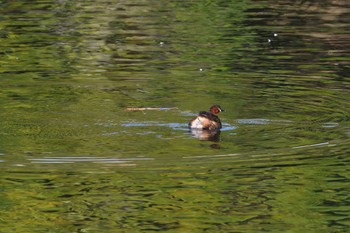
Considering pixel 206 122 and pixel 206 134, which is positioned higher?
pixel 206 122

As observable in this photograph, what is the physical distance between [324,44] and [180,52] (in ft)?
8.36

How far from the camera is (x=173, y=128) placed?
13.4m

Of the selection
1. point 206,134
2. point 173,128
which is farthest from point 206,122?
point 173,128

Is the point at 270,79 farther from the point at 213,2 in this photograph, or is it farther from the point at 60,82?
the point at 213,2

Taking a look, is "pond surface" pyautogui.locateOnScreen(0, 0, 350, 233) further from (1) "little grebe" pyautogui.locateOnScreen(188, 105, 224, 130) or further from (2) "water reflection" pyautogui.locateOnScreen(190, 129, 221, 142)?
(1) "little grebe" pyautogui.locateOnScreen(188, 105, 224, 130)

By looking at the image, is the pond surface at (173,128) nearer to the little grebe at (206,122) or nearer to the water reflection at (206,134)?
the water reflection at (206,134)

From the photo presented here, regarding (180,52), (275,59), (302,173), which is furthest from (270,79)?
(302,173)

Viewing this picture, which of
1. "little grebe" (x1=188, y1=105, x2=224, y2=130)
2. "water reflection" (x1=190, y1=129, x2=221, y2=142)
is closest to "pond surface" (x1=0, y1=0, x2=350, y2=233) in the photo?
"water reflection" (x1=190, y1=129, x2=221, y2=142)

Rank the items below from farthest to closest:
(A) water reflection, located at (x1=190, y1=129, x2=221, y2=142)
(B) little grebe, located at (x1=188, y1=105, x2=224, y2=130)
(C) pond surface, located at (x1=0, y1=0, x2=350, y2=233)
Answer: (B) little grebe, located at (x1=188, y1=105, x2=224, y2=130)
(A) water reflection, located at (x1=190, y1=129, x2=221, y2=142)
(C) pond surface, located at (x1=0, y1=0, x2=350, y2=233)

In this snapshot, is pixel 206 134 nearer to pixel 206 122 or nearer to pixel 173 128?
pixel 206 122

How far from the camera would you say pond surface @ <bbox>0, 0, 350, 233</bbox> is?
10.2m

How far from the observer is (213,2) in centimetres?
2631

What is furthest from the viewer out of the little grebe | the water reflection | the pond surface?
the little grebe

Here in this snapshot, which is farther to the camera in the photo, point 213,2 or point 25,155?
point 213,2
